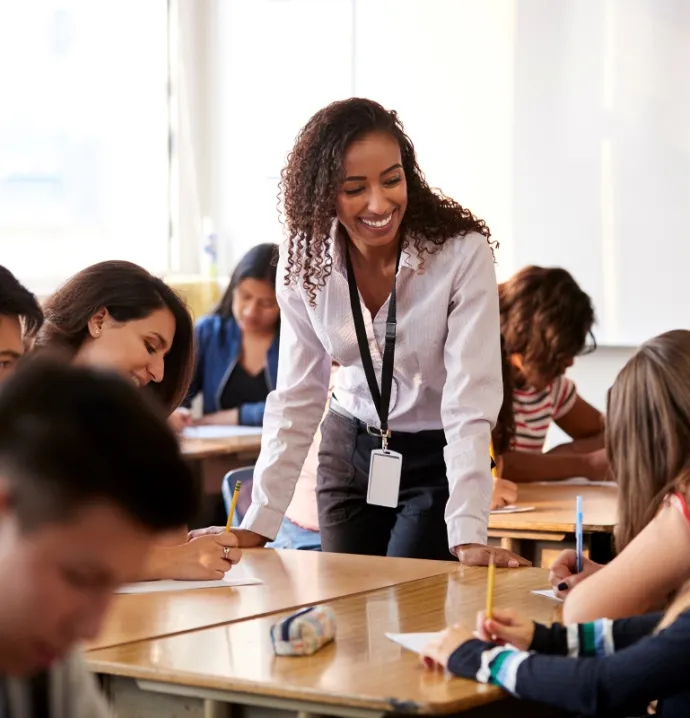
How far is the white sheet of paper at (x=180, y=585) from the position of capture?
2.25 metres

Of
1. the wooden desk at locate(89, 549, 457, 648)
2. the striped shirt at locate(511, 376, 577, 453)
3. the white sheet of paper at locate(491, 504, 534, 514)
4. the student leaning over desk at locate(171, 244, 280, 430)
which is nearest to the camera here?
the wooden desk at locate(89, 549, 457, 648)

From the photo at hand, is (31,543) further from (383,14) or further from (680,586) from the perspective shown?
(383,14)

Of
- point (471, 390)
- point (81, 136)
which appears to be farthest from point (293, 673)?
point (81, 136)

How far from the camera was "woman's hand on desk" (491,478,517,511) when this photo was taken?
11.1 ft

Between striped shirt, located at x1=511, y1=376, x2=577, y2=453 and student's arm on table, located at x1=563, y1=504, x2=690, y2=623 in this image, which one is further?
striped shirt, located at x1=511, y1=376, x2=577, y2=453

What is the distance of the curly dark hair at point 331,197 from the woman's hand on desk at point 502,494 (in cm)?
94

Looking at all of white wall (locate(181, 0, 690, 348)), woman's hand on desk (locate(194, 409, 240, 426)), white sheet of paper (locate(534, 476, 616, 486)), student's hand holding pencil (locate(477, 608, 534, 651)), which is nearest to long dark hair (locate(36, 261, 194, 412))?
student's hand holding pencil (locate(477, 608, 534, 651))

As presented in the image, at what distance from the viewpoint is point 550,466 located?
394 cm

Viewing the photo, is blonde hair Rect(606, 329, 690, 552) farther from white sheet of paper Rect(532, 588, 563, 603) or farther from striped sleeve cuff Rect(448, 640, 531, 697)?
striped sleeve cuff Rect(448, 640, 531, 697)

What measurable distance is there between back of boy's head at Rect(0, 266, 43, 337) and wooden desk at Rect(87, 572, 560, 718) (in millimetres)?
571

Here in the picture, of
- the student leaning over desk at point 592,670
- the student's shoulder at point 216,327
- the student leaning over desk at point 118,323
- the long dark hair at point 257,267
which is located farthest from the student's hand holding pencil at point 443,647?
the student's shoulder at point 216,327

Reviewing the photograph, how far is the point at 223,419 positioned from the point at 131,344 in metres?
2.54

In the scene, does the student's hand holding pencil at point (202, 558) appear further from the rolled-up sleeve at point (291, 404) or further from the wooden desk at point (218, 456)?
the wooden desk at point (218, 456)

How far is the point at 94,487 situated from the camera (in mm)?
902
